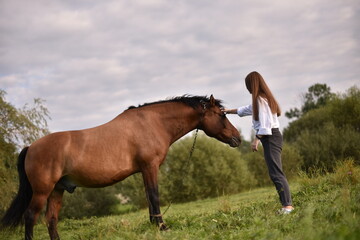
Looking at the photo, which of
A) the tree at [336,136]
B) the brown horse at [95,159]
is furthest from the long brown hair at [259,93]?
the tree at [336,136]

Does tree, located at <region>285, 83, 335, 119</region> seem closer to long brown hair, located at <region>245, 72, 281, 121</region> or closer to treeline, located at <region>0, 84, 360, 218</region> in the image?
treeline, located at <region>0, 84, 360, 218</region>

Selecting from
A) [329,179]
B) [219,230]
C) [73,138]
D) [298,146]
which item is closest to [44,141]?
[73,138]

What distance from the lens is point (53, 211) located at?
21.4ft

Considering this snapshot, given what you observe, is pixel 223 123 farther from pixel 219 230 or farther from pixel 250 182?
pixel 250 182

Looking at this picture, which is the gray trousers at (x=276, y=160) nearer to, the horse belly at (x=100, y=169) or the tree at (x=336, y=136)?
the horse belly at (x=100, y=169)

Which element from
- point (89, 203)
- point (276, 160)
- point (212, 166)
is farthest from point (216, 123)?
point (89, 203)

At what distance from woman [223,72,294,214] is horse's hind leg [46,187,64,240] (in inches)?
151

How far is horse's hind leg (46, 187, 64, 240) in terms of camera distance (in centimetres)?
643

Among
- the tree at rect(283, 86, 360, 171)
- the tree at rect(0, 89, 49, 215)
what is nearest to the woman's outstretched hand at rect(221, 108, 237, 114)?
the tree at rect(0, 89, 49, 215)

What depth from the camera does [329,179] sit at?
8.81m

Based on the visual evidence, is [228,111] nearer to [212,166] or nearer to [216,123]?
[216,123]

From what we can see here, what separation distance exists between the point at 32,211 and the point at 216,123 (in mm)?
3721

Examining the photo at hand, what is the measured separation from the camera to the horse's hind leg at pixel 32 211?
5.92 meters

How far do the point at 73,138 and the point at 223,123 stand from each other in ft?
9.58
